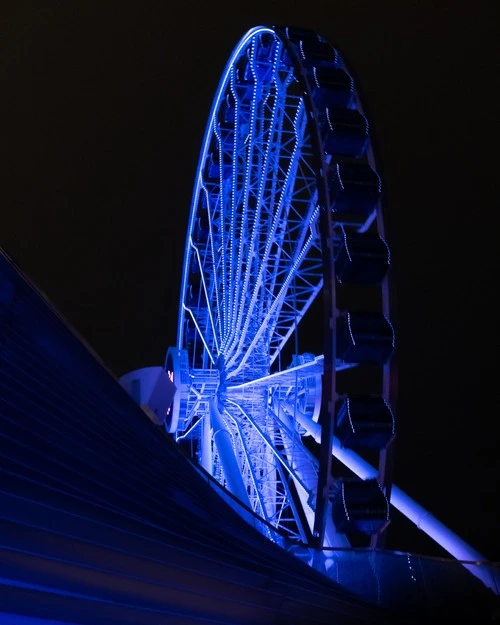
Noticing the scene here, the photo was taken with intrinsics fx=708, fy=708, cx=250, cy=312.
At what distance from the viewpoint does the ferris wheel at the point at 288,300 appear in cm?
707

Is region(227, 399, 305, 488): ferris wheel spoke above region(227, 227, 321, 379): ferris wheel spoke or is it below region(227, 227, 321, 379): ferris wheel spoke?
below

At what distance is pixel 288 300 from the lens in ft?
33.1

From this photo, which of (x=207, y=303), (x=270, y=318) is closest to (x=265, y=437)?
(x=270, y=318)

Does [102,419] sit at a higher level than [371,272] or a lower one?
lower

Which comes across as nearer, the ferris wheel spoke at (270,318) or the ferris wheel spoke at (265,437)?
the ferris wheel spoke at (265,437)

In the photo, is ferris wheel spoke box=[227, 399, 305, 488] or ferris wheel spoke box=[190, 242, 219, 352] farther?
ferris wheel spoke box=[190, 242, 219, 352]

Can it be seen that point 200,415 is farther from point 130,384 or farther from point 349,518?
point 349,518

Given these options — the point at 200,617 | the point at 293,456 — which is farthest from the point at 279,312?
the point at 200,617

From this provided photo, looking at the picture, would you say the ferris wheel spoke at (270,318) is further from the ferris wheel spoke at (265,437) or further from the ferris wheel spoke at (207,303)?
the ferris wheel spoke at (207,303)

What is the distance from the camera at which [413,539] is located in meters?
19.6

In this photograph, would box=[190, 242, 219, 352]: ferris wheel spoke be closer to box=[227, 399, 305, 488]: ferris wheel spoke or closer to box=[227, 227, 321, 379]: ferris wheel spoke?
box=[227, 227, 321, 379]: ferris wheel spoke

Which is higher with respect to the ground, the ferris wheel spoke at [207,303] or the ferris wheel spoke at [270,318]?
the ferris wheel spoke at [207,303]

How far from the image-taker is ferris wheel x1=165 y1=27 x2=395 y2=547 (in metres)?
7.07

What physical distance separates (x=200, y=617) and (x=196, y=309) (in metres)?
10.9
